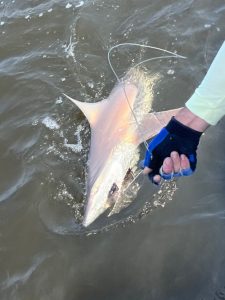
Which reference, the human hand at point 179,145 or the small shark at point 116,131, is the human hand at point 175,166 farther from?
the small shark at point 116,131

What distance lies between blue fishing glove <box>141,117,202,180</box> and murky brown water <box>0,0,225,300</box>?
3.16 feet

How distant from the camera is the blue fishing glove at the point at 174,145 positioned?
7.83 ft

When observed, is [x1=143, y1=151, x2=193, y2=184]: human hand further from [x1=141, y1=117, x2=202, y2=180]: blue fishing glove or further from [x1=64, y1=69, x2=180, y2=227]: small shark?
[x1=64, y1=69, x2=180, y2=227]: small shark

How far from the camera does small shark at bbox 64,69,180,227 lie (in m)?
3.56

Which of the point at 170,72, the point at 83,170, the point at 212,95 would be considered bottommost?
the point at 170,72

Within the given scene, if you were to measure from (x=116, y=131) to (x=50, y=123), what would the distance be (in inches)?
27.8

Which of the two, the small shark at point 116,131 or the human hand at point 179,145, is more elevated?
the human hand at point 179,145

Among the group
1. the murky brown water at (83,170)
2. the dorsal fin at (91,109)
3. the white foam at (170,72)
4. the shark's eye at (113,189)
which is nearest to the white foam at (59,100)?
the murky brown water at (83,170)

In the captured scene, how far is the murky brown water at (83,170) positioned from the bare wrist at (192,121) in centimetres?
114

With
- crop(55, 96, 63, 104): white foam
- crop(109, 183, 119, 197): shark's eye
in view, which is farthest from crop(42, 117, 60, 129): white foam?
crop(109, 183, 119, 197): shark's eye

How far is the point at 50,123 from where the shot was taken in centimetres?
442

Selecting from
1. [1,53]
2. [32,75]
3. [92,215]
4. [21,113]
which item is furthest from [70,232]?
[1,53]

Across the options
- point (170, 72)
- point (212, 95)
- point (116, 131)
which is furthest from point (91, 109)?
point (212, 95)

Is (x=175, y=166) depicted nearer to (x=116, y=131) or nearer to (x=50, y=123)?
(x=116, y=131)
